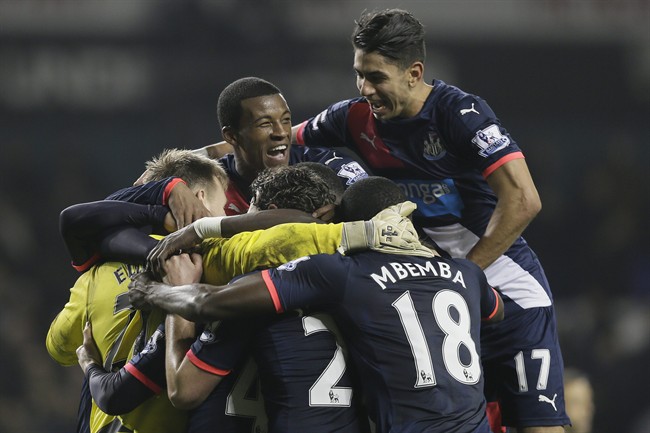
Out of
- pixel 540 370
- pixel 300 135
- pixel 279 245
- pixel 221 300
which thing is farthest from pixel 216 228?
pixel 540 370

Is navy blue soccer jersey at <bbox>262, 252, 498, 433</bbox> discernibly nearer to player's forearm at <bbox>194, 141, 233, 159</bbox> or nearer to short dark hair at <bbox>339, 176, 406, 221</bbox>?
short dark hair at <bbox>339, 176, 406, 221</bbox>

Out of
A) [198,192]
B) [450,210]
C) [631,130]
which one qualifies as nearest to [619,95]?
[631,130]

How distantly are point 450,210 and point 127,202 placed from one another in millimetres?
1283

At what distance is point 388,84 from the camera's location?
12.3 feet

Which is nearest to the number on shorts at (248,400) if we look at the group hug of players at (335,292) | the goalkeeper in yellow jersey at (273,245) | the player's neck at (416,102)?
the group hug of players at (335,292)

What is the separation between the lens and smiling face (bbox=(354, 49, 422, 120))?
147 inches

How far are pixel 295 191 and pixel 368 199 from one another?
24cm

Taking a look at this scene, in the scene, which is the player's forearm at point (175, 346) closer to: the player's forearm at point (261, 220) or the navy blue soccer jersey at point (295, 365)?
the navy blue soccer jersey at point (295, 365)

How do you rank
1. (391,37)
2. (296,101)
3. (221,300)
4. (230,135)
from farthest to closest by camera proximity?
(296,101)
(230,135)
(391,37)
(221,300)

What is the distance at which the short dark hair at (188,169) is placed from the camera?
364 centimetres

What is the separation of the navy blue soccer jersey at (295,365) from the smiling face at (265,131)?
124 cm

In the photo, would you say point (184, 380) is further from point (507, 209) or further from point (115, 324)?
point (507, 209)

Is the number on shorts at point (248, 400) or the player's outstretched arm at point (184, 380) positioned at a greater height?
the player's outstretched arm at point (184, 380)

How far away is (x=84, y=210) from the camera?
11.0 feet
